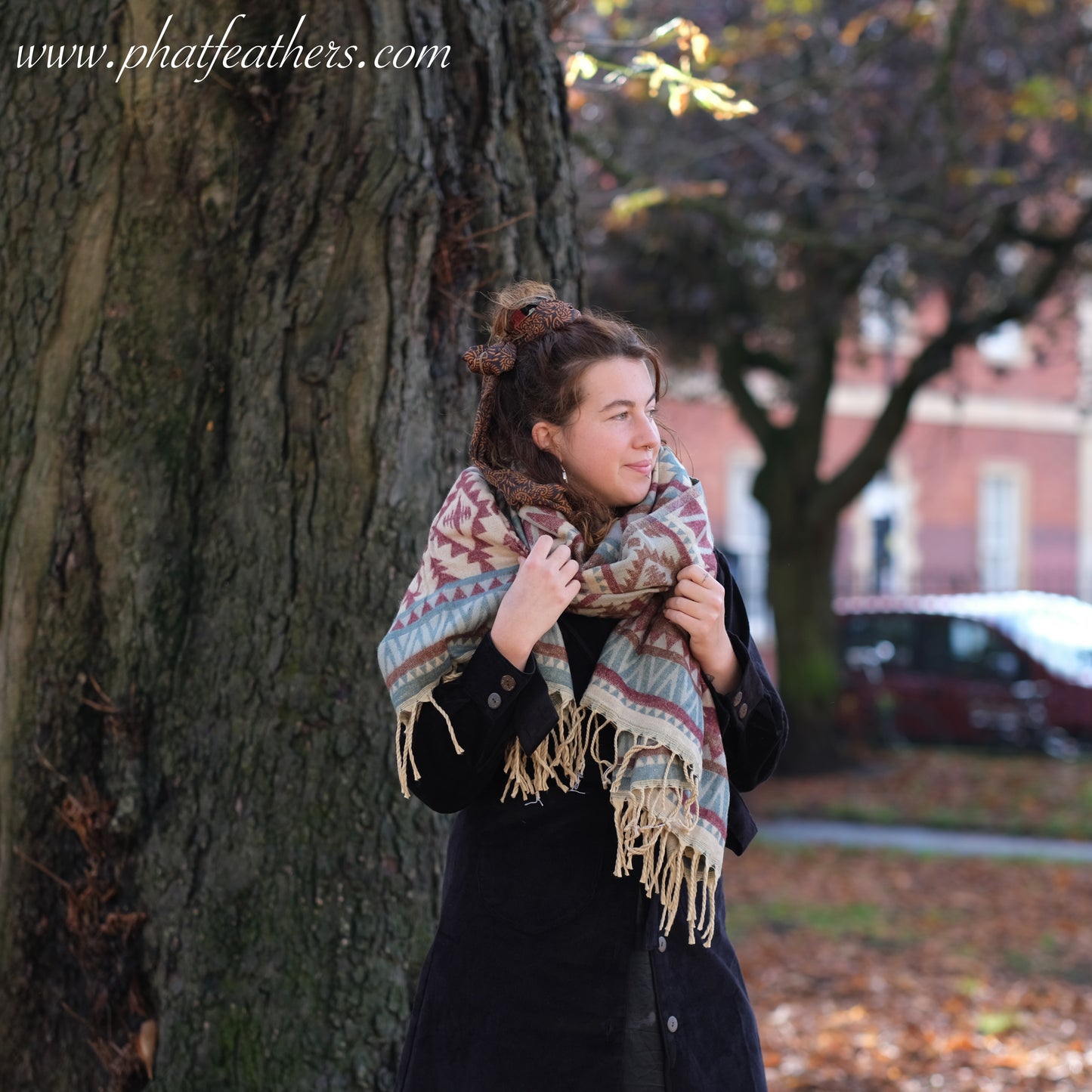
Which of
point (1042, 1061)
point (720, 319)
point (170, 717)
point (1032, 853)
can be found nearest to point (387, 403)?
point (170, 717)

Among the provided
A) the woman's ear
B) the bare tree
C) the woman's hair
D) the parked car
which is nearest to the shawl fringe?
the woman's hair

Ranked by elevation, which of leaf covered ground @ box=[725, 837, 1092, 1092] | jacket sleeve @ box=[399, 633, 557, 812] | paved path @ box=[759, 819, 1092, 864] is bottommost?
leaf covered ground @ box=[725, 837, 1092, 1092]

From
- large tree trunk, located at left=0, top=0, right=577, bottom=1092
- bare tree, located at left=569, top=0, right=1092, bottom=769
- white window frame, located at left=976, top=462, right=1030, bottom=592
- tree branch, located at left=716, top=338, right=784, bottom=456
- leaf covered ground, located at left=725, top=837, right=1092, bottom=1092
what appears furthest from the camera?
white window frame, located at left=976, top=462, right=1030, bottom=592

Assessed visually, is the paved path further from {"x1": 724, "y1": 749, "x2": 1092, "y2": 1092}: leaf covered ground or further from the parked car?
the parked car

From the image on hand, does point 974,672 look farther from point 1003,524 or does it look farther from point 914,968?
point 1003,524

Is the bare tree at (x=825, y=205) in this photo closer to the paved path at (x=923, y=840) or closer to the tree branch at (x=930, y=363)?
the tree branch at (x=930, y=363)

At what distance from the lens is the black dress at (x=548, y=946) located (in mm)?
2266

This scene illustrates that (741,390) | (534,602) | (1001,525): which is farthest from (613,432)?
(1001,525)

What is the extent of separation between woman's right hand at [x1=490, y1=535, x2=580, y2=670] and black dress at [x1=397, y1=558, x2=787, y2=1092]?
3 centimetres

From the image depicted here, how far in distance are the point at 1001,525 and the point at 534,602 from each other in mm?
26800

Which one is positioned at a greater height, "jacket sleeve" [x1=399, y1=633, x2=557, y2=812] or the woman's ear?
the woman's ear

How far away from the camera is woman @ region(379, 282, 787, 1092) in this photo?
7.42 ft

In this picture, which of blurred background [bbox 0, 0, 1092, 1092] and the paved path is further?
the paved path

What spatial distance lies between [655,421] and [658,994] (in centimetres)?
104
